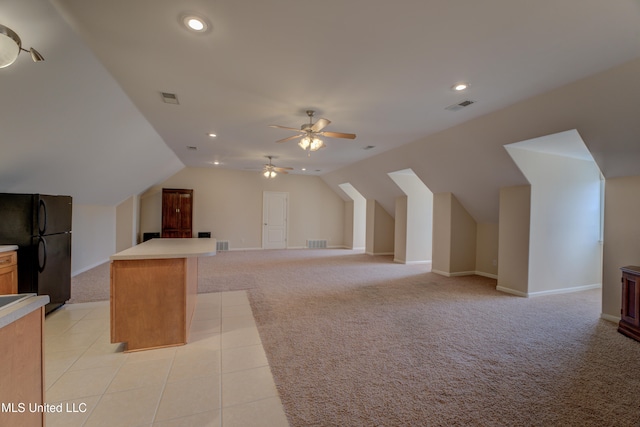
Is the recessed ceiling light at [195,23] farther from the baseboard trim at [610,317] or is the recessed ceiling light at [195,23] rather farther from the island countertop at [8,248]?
the baseboard trim at [610,317]

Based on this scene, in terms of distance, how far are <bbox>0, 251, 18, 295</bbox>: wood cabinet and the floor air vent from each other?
7.64 meters

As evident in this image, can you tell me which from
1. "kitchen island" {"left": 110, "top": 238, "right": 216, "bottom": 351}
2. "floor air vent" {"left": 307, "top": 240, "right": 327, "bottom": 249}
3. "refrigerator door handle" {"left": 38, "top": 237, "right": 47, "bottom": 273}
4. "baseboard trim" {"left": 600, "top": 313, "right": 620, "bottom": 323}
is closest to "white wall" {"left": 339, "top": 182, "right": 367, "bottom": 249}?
"floor air vent" {"left": 307, "top": 240, "right": 327, "bottom": 249}

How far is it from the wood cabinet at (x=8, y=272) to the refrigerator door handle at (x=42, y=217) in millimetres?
342

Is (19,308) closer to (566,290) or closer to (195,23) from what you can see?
(195,23)

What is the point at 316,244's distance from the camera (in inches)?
396

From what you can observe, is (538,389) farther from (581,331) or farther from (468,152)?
(468,152)

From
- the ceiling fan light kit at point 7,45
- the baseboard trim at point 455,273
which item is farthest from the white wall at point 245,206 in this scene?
the ceiling fan light kit at point 7,45

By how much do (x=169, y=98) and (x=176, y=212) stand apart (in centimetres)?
553

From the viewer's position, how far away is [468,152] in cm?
451

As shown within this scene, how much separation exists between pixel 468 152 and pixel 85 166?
240 inches

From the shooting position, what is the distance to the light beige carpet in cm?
185

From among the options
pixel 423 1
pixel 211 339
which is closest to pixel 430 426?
pixel 211 339

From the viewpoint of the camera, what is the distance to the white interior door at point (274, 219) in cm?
948

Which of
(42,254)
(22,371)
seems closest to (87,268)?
(42,254)
